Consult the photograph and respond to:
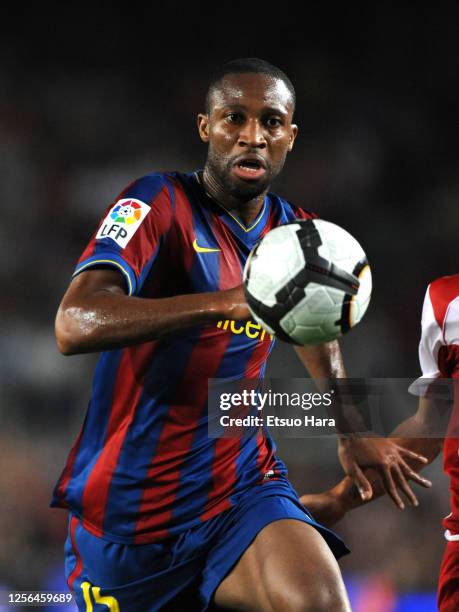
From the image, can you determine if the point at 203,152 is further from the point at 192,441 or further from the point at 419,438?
the point at 192,441

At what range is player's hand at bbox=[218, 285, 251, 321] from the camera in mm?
1753

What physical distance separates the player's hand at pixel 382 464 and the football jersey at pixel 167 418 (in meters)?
0.29

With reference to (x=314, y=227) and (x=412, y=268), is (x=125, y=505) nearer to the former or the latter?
(x=314, y=227)

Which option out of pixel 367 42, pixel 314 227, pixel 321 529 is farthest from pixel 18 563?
pixel 367 42

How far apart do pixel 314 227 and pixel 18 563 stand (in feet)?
12.6

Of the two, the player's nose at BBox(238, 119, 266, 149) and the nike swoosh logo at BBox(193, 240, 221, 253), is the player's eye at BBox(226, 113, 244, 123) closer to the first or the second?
the player's nose at BBox(238, 119, 266, 149)

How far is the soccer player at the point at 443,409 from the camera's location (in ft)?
9.64

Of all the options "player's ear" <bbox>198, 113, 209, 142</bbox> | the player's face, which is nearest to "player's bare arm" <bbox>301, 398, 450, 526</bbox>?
the player's face

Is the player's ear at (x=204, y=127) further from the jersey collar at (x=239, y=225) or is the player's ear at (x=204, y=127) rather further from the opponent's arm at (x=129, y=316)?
the opponent's arm at (x=129, y=316)

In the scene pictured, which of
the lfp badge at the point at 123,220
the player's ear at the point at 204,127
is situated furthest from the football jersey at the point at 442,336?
the lfp badge at the point at 123,220

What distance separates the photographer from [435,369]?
322 centimetres

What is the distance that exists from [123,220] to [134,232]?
5cm

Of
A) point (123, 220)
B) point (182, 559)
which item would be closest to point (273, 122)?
point (123, 220)

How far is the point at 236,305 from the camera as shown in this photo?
1.75 metres
